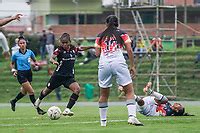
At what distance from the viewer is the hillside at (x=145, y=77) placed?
35844mm

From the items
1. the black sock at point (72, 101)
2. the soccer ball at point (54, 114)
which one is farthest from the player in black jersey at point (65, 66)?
the soccer ball at point (54, 114)

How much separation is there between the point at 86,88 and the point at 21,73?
1357cm

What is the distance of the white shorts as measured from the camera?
15.1 m

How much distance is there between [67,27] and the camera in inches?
1948

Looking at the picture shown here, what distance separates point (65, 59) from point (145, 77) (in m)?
17.3

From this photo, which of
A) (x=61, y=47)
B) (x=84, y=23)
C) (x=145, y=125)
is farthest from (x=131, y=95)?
(x=84, y=23)

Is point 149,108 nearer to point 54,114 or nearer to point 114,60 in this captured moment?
point 54,114

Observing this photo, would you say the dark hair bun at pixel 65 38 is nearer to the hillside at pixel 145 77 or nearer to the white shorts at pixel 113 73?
the white shorts at pixel 113 73

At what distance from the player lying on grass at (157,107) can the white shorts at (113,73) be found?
3050mm

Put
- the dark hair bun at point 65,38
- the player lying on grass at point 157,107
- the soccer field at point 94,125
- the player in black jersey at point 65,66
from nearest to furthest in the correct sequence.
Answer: the soccer field at point 94,125
the player lying on grass at point 157,107
the dark hair bun at point 65,38
the player in black jersey at point 65,66

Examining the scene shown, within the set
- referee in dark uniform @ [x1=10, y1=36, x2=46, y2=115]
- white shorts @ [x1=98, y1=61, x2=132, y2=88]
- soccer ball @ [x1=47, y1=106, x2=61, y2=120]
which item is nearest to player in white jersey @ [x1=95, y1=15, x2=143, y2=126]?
white shorts @ [x1=98, y1=61, x2=132, y2=88]

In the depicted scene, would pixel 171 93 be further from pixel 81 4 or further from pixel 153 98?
pixel 81 4

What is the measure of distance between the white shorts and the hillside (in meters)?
19.2

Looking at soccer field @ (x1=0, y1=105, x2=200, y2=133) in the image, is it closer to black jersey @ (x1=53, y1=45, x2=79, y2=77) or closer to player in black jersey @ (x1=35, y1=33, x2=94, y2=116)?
player in black jersey @ (x1=35, y1=33, x2=94, y2=116)
